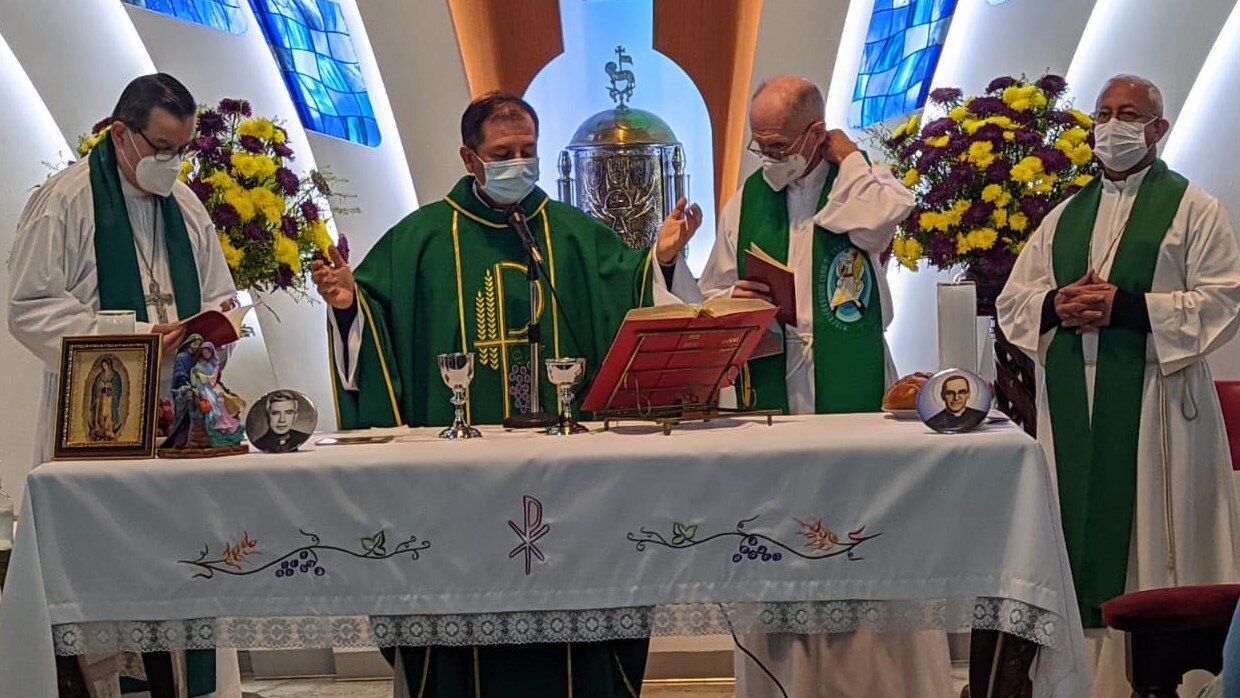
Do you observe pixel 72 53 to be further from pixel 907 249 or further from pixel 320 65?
pixel 907 249

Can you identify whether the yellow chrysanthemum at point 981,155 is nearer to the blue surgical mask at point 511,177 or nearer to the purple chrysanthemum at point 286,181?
the blue surgical mask at point 511,177

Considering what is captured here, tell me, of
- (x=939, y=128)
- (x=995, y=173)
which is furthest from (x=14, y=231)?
(x=995, y=173)

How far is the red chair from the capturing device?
3.04m

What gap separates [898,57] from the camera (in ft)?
34.2

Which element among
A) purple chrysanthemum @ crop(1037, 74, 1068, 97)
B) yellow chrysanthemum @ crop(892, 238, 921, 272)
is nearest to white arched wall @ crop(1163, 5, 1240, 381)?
purple chrysanthemum @ crop(1037, 74, 1068, 97)

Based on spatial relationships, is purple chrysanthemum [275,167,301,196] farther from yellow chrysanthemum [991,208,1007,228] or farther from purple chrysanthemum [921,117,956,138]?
yellow chrysanthemum [991,208,1007,228]

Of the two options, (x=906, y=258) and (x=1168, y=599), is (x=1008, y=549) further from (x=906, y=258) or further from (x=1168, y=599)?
(x=906, y=258)

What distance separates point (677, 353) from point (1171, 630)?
1.31 m

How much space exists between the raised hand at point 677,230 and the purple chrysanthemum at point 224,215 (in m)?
2.60

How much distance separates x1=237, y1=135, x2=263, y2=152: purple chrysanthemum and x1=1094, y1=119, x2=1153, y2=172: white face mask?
344 centimetres

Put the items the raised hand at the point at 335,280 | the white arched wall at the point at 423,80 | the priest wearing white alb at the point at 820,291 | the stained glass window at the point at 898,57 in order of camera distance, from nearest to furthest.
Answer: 1. the raised hand at the point at 335,280
2. the priest wearing white alb at the point at 820,291
3. the white arched wall at the point at 423,80
4. the stained glass window at the point at 898,57

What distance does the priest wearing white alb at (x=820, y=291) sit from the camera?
4.50m

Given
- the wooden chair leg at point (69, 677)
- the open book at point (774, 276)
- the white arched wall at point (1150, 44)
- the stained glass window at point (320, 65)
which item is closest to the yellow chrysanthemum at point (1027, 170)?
the white arched wall at point (1150, 44)

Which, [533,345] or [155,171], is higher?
[155,171]
